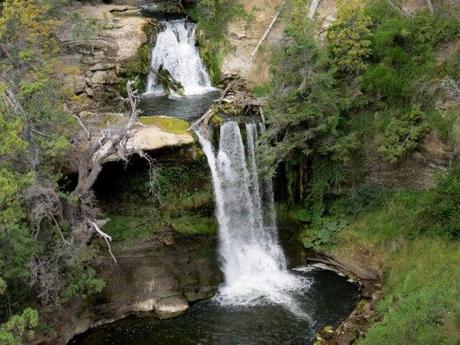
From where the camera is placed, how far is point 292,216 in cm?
1980

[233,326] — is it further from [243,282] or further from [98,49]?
[98,49]

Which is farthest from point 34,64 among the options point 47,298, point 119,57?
point 47,298

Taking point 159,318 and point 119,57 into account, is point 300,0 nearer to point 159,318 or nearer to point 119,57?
point 119,57

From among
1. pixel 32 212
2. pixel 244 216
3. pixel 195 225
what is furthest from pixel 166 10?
pixel 32 212

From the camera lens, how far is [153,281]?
55.7 feet

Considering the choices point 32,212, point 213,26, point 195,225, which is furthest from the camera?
point 213,26

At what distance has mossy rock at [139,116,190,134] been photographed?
18.2 meters

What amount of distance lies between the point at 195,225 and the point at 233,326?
13.0 feet

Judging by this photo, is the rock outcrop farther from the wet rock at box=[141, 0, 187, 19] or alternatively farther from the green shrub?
the wet rock at box=[141, 0, 187, 19]

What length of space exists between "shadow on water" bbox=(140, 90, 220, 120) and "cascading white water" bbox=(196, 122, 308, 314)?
2.33 meters

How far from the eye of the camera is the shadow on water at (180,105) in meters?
20.8

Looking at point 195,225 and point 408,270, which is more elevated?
point 195,225

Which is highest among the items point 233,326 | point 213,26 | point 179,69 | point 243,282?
point 213,26

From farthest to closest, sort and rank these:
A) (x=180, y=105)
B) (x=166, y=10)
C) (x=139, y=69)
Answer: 1. (x=166, y=10)
2. (x=139, y=69)
3. (x=180, y=105)
